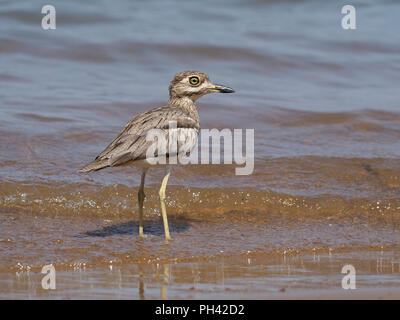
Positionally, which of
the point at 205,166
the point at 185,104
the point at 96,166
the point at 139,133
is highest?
the point at 185,104

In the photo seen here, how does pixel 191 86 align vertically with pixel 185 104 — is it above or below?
above

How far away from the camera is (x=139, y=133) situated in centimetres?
673

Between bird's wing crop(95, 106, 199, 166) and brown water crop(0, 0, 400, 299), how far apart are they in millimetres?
757

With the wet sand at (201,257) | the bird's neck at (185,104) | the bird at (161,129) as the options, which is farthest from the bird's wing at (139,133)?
the wet sand at (201,257)

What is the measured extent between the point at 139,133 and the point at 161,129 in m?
0.24

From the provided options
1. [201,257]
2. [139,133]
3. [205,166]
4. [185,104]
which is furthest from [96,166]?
[205,166]

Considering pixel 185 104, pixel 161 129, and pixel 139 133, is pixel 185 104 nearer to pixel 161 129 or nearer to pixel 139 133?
pixel 161 129

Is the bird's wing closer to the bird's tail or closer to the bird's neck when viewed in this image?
the bird's tail

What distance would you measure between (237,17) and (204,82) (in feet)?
30.0

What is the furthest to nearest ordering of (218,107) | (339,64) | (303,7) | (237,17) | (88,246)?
(303,7)
(237,17)
(339,64)
(218,107)
(88,246)
